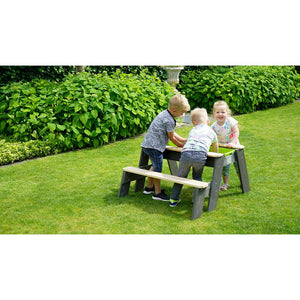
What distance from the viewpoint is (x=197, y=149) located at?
15.4ft

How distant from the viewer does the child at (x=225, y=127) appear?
5.31m

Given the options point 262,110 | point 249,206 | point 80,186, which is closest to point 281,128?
point 262,110

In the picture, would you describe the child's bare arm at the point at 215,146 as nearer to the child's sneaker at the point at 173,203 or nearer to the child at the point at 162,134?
the child at the point at 162,134

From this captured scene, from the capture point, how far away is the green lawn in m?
4.36

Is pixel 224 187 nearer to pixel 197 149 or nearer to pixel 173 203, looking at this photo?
pixel 173 203

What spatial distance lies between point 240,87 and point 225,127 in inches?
250

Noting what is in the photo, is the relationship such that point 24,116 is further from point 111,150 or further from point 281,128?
point 281,128

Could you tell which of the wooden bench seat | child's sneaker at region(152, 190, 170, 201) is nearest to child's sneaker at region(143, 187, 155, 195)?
child's sneaker at region(152, 190, 170, 201)

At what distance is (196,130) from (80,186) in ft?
6.79

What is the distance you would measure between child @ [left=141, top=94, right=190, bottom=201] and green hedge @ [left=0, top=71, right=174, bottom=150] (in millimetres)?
2865

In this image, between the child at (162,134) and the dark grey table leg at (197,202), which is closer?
the dark grey table leg at (197,202)

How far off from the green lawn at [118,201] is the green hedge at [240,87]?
161 inches

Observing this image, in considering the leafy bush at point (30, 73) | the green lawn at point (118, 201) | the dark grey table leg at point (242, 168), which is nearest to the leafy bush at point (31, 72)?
the leafy bush at point (30, 73)

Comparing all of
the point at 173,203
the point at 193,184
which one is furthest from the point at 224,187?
the point at 193,184
